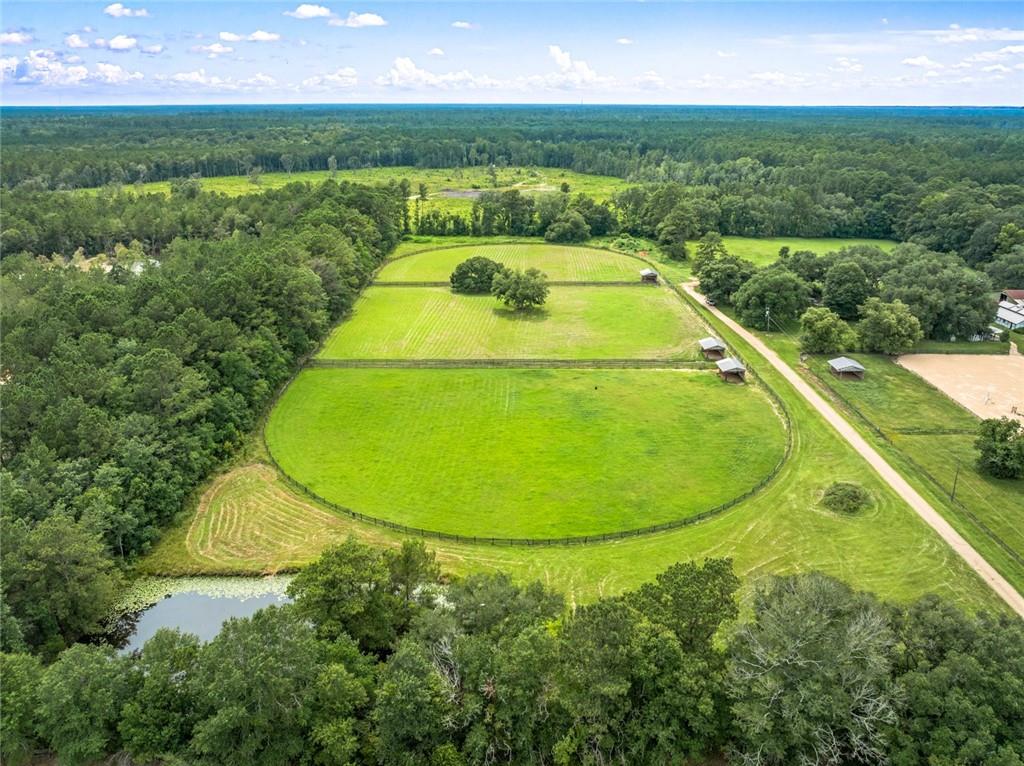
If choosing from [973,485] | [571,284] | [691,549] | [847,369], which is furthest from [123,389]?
[571,284]

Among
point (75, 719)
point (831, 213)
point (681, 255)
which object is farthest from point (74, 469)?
point (831, 213)

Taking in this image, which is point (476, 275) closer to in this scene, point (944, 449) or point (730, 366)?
point (730, 366)

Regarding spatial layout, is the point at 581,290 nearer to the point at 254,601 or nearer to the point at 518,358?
the point at 518,358

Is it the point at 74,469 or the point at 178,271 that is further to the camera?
the point at 178,271

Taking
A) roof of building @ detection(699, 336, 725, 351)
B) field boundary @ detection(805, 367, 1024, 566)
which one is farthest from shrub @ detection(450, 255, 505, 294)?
field boundary @ detection(805, 367, 1024, 566)

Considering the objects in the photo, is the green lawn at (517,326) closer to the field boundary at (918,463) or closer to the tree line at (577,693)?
the field boundary at (918,463)
